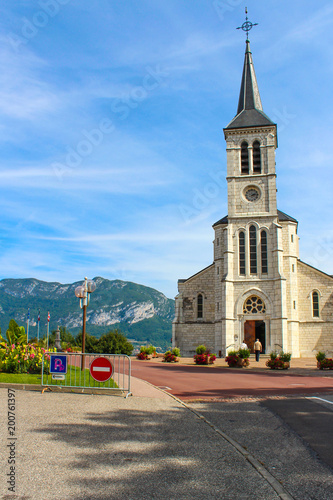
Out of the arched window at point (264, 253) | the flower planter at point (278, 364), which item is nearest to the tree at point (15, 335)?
the flower planter at point (278, 364)

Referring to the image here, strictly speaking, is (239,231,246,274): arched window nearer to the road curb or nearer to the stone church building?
the stone church building

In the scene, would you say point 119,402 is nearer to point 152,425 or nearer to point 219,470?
point 152,425

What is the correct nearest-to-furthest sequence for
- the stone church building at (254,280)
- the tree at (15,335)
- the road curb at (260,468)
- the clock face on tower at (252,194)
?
the road curb at (260,468) → the tree at (15,335) → the stone church building at (254,280) → the clock face on tower at (252,194)

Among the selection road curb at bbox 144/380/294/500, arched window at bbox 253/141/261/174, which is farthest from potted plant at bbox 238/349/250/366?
arched window at bbox 253/141/261/174

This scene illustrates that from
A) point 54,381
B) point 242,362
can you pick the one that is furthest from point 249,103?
point 54,381

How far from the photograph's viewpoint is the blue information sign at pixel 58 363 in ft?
38.4

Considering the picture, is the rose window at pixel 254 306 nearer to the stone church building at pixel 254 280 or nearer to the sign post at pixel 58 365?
the stone church building at pixel 254 280

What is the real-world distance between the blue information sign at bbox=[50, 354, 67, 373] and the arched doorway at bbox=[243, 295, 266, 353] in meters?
25.8

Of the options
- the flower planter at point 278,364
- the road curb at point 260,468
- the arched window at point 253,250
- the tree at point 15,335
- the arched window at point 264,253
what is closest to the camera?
the road curb at point 260,468

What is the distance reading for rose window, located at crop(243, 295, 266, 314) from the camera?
35.6m

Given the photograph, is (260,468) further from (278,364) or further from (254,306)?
(254,306)

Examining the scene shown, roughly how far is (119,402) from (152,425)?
8.59 ft

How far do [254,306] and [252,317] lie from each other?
3.17 feet

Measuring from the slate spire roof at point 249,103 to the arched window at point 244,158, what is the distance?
70.9 inches
